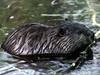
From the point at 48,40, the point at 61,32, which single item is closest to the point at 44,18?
the point at 61,32

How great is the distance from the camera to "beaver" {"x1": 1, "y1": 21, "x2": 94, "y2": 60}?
7082mm

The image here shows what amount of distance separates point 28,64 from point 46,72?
0.52 m

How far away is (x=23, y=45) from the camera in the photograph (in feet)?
23.3

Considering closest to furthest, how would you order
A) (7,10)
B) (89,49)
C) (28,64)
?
(28,64)
(89,49)
(7,10)

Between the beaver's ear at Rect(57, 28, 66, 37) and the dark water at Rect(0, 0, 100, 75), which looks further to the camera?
the beaver's ear at Rect(57, 28, 66, 37)

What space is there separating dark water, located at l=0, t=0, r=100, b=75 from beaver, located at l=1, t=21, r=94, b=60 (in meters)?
0.19

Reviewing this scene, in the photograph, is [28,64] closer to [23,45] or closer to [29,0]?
[23,45]

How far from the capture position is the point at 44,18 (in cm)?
913

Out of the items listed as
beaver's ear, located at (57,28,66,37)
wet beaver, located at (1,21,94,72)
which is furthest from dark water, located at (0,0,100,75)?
beaver's ear, located at (57,28,66,37)

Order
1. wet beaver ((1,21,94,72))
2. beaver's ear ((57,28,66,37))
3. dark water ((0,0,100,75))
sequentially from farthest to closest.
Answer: beaver's ear ((57,28,66,37))
wet beaver ((1,21,94,72))
dark water ((0,0,100,75))

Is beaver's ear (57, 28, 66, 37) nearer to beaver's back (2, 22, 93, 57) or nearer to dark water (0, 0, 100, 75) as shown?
beaver's back (2, 22, 93, 57)

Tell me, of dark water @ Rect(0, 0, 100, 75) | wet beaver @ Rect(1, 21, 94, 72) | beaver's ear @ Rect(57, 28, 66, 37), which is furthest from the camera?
beaver's ear @ Rect(57, 28, 66, 37)

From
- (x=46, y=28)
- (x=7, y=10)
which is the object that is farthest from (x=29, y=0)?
(x=46, y=28)

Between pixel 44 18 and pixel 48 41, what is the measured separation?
2.06 meters
